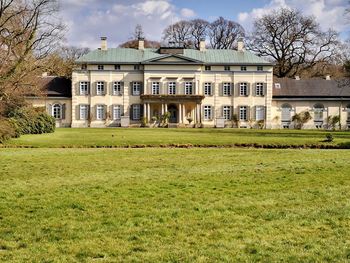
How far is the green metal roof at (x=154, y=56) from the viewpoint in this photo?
4741cm

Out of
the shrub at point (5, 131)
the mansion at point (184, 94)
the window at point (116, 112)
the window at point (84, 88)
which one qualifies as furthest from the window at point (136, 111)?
the shrub at point (5, 131)

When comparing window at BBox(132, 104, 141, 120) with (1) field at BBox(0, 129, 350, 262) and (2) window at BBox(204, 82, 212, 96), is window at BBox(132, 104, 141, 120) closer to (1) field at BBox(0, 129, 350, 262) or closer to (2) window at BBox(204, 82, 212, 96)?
(2) window at BBox(204, 82, 212, 96)

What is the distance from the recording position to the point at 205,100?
48031 mm

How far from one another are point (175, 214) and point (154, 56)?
4188cm

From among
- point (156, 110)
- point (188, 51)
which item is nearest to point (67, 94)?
point (156, 110)

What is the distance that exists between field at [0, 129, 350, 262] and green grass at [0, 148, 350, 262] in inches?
0.5

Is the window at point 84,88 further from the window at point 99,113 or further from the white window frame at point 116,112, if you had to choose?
the white window frame at point 116,112

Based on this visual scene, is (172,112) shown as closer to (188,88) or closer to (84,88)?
(188,88)

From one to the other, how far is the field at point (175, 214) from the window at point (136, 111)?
35.1 meters

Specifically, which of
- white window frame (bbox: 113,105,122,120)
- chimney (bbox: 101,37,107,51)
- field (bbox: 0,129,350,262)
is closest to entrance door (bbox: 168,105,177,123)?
white window frame (bbox: 113,105,122,120)

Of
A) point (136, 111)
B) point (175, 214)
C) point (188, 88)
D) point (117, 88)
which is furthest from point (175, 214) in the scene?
point (117, 88)

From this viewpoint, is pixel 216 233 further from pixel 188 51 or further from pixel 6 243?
pixel 188 51

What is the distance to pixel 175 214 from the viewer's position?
7.00 metres

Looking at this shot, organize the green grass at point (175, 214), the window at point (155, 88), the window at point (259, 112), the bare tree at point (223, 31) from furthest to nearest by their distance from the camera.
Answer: the bare tree at point (223, 31), the window at point (259, 112), the window at point (155, 88), the green grass at point (175, 214)
